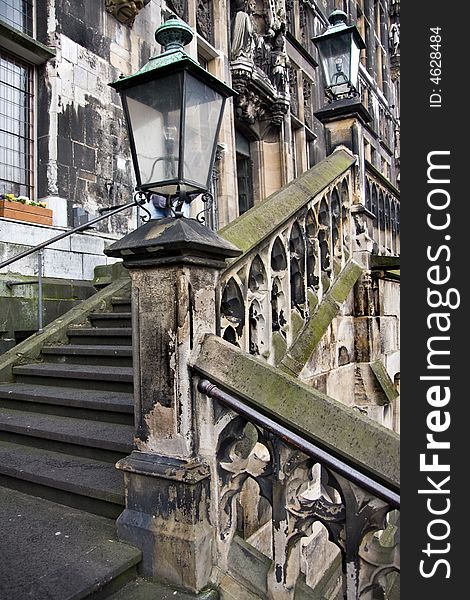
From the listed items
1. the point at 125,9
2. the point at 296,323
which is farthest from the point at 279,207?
the point at 125,9

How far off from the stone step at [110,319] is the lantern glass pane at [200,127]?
2881mm

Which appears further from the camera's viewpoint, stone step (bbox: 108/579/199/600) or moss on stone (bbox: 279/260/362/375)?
moss on stone (bbox: 279/260/362/375)

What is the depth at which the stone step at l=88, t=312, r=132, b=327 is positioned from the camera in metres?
5.21

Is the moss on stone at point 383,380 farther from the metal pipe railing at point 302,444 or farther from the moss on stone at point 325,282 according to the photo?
the metal pipe railing at point 302,444

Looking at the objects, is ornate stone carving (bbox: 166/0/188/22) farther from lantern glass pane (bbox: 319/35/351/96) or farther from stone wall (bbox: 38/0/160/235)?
lantern glass pane (bbox: 319/35/351/96)

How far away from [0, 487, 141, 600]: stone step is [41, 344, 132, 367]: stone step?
1.69 m

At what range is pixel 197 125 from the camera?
2.50 metres

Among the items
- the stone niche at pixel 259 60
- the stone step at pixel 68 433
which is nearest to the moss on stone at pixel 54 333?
the stone step at pixel 68 433

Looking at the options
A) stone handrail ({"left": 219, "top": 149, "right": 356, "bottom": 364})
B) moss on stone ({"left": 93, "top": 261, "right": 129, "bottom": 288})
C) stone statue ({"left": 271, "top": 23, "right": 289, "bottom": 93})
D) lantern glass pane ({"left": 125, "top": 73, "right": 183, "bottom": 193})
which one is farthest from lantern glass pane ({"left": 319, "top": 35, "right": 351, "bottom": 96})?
stone statue ({"left": 271, "top": 23, "right": 289, "bottom": 93})

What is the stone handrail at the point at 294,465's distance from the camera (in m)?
1.95

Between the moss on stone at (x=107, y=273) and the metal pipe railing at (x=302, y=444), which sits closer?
the metal pipe railing at (x=302, y=444)

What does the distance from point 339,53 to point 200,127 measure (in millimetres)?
3113

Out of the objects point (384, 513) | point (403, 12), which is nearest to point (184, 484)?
point (384, 513)

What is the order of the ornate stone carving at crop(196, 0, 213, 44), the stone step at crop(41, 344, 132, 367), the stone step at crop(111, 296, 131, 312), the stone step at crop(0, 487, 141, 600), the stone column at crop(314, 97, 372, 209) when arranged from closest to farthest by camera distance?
the stone step at crop(0, 487, 141, 600), the stone step at crop(41, 344, 132, 367), the stone column at crop(314, 97, 372, 209), the stone step at crop(111, 296, 131, 312), the ornate stone carving at crop(196, 0, 213, 44)
